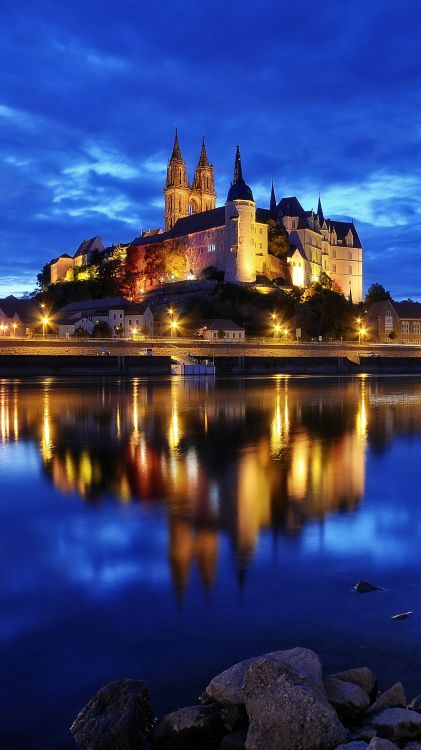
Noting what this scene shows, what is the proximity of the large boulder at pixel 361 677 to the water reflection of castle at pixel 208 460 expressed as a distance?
6.42 feet

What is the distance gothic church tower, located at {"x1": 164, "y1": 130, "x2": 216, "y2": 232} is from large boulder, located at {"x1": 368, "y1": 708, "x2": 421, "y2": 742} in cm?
12381

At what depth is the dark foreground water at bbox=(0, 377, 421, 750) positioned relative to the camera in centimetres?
432

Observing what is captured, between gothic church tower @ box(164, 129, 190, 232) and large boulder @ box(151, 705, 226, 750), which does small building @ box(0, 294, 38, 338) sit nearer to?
gothic church tower @ box(164, 129, 190, 232)

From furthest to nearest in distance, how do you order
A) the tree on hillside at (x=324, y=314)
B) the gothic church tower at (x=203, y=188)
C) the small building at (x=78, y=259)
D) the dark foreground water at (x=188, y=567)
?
the gothic church tower at (x=203, y=188)
the small building at (x=78, y=259)
the tree on hillside at (x=324, y=314)
the dark foreground water at (x=188, y=567)

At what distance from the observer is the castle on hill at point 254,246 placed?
299ft

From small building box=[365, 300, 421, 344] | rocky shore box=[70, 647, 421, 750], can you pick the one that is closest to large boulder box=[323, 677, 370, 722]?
rocky shore box=[70, 647, 421, 750]

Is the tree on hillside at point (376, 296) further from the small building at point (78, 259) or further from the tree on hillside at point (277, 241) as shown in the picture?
the small building at point (78, 259)

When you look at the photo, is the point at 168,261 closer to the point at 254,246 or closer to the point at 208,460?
the point at 254,246

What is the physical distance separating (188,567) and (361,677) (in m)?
2.47

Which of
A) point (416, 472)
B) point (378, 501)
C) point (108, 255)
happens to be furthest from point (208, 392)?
point (108, 255)

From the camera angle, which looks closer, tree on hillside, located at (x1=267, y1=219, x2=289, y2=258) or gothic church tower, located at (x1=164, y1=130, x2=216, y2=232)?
tree on hillside, located at (x1=267, y1=219, x2=289, y2=258)

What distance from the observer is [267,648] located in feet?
14.8

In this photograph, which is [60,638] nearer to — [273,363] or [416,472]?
[416,472]

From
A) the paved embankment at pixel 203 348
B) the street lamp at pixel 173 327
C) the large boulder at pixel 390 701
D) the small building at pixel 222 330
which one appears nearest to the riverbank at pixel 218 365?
the paved embankment at pixel 203 348
